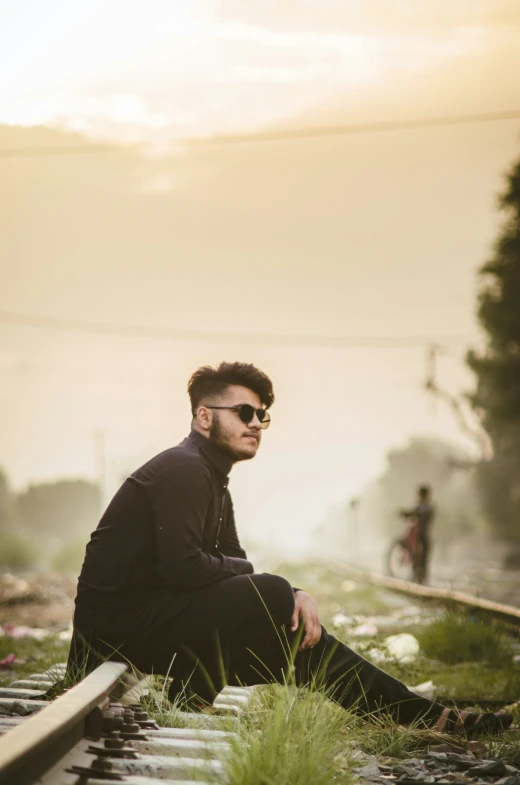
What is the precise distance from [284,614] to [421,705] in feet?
2.13

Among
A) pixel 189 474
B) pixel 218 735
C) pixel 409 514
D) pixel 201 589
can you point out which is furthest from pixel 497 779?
pixel 409 514

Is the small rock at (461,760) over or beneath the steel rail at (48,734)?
beneath

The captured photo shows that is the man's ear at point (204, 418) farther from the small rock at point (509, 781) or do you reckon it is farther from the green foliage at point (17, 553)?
the green foliage at point (17, 553)

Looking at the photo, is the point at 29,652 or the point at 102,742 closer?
the point at 102,742

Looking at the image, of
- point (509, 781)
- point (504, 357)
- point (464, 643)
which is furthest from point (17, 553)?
point (509, 781)

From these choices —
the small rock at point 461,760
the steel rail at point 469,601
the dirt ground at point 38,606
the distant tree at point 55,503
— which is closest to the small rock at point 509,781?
the small rock at point 461,760

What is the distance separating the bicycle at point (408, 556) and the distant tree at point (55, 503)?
3523 inches

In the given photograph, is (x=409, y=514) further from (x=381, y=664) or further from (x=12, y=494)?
(x=12, y=494)

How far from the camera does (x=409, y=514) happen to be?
19.8 meters

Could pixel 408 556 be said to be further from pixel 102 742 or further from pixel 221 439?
pixel 102 742

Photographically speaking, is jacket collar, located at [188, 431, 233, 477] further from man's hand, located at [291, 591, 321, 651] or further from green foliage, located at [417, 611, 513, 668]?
green foliage, located at [417, 611, 513, 668]

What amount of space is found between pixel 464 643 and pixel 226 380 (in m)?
3.82

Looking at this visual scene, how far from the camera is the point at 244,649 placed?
13.0ft

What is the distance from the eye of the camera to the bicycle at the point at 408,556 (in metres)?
19.8
